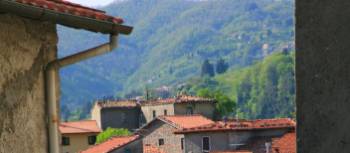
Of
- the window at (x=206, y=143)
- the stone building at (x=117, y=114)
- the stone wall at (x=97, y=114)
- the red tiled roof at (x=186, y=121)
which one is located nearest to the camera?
the window at (x=206, y=143)

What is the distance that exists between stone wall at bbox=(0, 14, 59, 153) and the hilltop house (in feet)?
304

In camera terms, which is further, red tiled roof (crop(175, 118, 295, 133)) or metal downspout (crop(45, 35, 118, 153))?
red tiled roof (crop(175, 118, 295, 133))

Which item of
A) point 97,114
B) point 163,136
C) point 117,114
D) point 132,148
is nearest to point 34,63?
point 132,148

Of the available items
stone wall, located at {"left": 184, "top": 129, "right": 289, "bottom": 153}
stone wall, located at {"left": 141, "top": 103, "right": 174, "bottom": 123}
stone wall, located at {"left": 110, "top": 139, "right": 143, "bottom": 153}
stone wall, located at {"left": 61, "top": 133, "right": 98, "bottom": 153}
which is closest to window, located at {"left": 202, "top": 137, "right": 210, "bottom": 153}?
stone wall, located at {"left": 184, "top": 129, "right": 289, "bottom": 153}

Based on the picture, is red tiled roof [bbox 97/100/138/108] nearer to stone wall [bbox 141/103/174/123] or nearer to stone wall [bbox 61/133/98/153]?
stone wall [bbox 141/103/174/123]

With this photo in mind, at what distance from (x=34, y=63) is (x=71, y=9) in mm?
497

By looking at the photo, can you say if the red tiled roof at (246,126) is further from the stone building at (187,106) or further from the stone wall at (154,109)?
the stone wall at (154,109)

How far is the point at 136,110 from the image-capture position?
376 feet

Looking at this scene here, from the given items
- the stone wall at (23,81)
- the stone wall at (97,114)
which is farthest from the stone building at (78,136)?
the stone wall at (23,81)

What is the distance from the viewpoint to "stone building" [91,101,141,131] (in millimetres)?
Answer: 112938

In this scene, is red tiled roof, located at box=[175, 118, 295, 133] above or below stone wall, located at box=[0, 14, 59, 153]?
below
